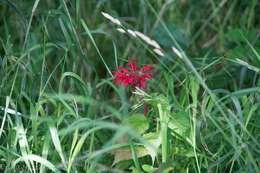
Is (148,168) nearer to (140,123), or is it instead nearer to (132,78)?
(140,123)

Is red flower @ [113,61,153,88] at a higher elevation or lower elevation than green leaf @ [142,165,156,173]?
higher

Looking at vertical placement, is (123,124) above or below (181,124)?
A: above

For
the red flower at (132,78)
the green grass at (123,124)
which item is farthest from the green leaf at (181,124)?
the red flower at (132,78)

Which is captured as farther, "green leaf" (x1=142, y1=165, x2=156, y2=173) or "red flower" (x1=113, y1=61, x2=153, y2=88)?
"red flower" (x1=113, y1=61, x2=153, y2=88)

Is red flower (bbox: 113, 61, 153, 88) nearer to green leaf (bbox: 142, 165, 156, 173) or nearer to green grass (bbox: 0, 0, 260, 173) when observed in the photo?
green grass (bbox: 0, 0, 260, 173)

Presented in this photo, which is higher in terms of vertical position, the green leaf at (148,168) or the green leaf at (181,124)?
the green leaf at (181,124)

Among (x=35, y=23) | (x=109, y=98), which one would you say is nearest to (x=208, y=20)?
(x=109, y=98)

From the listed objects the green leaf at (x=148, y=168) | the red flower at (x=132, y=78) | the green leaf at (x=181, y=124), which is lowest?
the green leaf at (x=148, y=168)

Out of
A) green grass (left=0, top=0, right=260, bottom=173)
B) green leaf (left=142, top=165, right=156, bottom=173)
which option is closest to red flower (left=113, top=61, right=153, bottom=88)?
green grass (left=0, top=0, right=260, bottom=173)

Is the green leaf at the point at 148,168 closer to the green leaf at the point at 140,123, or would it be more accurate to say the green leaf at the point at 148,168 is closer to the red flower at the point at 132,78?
the green leaf at the point at 140,123

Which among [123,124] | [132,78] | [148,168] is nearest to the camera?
[123,124]

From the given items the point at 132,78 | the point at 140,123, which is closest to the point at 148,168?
the point at 140,123
